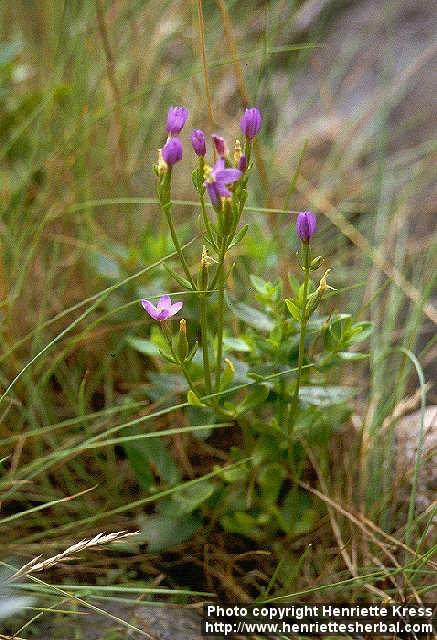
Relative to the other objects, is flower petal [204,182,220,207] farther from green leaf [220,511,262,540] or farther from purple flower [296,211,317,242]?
green leaf [220,511,262,540]

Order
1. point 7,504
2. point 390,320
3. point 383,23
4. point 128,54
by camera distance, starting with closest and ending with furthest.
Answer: point 7,504, point 390,320, point 128,54, point 383,23

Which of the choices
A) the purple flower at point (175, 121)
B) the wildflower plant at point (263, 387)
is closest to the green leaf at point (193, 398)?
the wildflower plant at point (263, 387)

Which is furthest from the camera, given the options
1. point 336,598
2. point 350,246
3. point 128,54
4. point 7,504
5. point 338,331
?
point 128,54

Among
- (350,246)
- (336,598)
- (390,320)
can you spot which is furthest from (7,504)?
(350,246)

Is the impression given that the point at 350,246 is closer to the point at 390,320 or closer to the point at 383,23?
the point at 390,320

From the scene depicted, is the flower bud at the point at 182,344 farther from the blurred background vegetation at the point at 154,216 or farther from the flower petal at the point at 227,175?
the flower petal at the point at 227,175

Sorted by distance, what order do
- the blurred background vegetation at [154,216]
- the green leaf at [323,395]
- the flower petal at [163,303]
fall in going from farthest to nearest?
1. the blurred background vegetation at [154,216]
2. the green leaf at [323,395]
3. the flower petal at [163,303]
